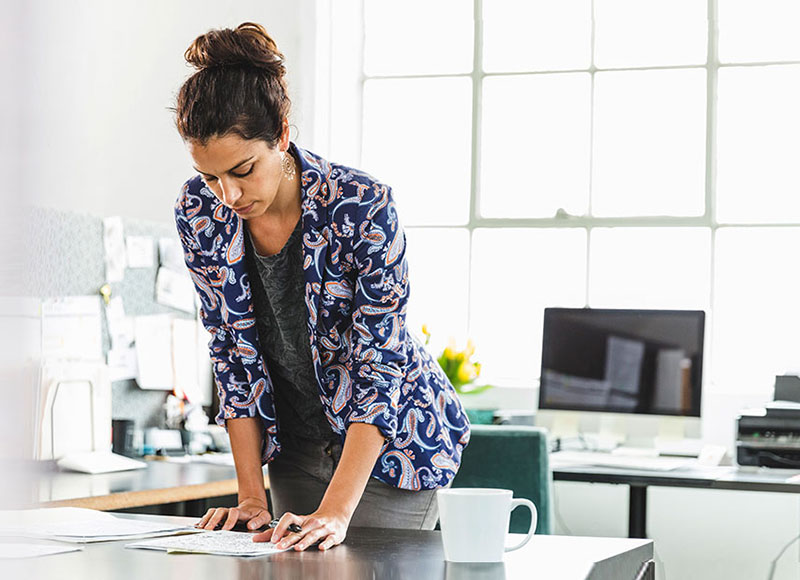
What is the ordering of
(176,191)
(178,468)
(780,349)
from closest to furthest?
(178,468)
(176,191)
(780,349)

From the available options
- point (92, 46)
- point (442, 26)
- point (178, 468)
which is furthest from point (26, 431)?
point (442, 26)

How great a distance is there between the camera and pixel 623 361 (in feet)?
9.21

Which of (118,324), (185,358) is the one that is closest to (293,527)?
(118,324)

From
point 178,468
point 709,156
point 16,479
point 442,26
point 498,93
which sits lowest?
point 178,468

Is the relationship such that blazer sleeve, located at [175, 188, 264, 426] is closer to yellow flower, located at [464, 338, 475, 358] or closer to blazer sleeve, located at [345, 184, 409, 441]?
blazer sleeve, located at [345, 184, 409, 441]

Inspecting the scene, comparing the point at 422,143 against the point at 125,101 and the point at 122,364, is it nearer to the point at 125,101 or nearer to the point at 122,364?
the point at 125,101

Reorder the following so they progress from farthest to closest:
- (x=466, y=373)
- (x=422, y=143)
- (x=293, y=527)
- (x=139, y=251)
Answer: (x=422, y=143)
(x=466, y=373)
(x=139, y=251)
(x=293, y=527)

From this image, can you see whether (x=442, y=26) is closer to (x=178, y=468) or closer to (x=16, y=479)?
(x=178, y=468)

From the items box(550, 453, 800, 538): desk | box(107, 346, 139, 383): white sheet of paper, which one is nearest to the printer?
box(550, 453, 800, 538): desk

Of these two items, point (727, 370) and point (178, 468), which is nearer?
point (178, 468)

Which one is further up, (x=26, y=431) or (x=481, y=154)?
(x=481, y=154)

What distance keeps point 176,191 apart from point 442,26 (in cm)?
143

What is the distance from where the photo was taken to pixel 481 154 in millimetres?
3848

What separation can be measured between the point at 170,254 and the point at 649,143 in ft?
5.71
